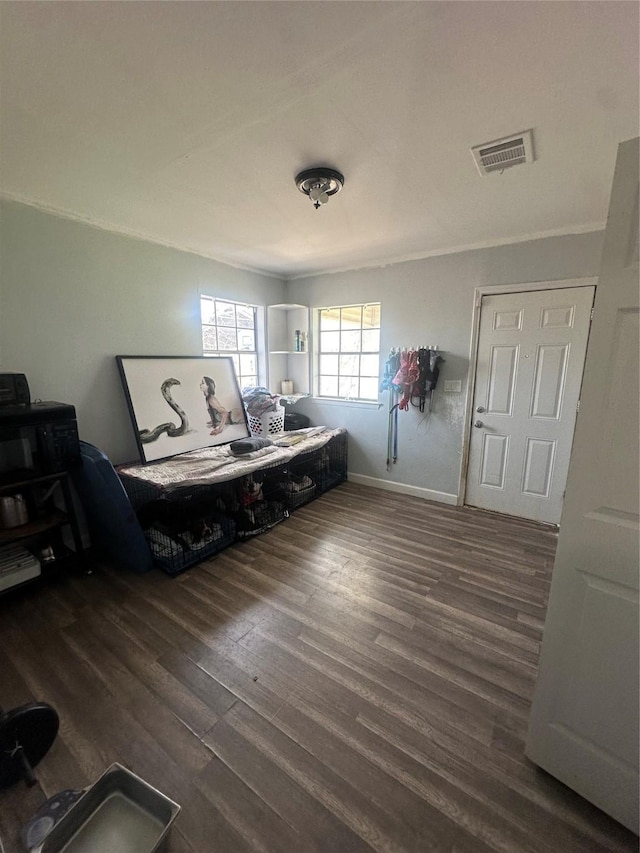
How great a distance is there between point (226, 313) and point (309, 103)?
2.60 m

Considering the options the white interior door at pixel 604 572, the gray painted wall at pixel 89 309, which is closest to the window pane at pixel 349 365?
the gray painted wall at pixel 89 309

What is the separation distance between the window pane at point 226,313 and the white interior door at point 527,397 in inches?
104

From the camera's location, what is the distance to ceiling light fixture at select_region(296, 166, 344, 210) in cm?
179

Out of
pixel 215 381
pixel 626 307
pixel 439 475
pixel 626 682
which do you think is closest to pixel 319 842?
pixel 626 682

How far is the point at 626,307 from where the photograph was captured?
2.94 ft

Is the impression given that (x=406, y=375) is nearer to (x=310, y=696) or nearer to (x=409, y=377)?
(x=409, y=377)

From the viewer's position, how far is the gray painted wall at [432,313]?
281cm

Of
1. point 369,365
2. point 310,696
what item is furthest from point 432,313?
point 310,696

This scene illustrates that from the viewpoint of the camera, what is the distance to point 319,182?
183cm

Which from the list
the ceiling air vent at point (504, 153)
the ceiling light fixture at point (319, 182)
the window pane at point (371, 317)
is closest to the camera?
the ceiling air vent at point (504, 153)

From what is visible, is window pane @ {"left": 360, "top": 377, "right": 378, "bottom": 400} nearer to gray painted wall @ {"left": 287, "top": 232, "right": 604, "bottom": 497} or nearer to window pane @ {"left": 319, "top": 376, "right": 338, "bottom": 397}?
gray painted wall @ {"left": 287, "top": 232, "right": 604, "bottom": 497}

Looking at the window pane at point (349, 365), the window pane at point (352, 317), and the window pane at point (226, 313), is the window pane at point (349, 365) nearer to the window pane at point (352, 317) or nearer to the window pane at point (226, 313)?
the window pane at point (352, 317)

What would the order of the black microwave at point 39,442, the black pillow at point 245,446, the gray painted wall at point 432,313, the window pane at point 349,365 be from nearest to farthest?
the black microwave at point 39,442
the gray painted wall at point 432,313
the black pillow at point 245,446
the window pane at point 349,365

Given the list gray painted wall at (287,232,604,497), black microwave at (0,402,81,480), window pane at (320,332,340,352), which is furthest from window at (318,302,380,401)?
black microwave at (0,402,81,480)
